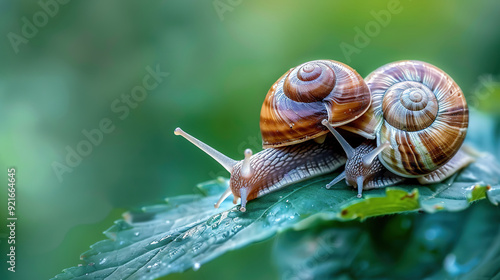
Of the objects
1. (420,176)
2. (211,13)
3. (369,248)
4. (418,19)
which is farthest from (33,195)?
(418,19)

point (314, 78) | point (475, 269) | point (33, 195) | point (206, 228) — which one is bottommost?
point (475, 269)

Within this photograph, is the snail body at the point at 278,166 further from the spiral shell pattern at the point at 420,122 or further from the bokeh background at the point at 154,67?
the bokeh background at the point at 154,67

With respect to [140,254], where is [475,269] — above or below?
below

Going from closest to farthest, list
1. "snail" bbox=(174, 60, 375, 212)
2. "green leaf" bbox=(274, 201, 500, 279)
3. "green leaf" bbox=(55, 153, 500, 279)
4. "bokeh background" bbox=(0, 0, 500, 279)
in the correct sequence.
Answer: "green leaf" bbox=(55, 153, 500, 279) < "green leaf" bbox=(274, 201, 500, 279) < "snail" bbox=(174, 60, 375, 212) < "bokeh background" bbox=(0, 0, 500, 279)

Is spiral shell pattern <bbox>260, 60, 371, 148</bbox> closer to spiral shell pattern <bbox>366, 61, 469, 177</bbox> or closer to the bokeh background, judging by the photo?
spiral shell pattern <bbox>366, 61, 469, 177</bbox>

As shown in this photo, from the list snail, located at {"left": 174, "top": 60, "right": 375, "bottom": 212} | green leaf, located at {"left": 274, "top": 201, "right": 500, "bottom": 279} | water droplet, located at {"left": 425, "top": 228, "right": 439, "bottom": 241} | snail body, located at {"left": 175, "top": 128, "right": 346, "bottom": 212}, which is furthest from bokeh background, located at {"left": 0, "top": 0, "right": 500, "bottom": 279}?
water droplet, located at {"left": 425, "top": 228, "right": 439, "bottom": 241}

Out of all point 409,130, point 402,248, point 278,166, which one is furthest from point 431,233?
point 278,166

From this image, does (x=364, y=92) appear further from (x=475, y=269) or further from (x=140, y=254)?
(x=140, y=254)
